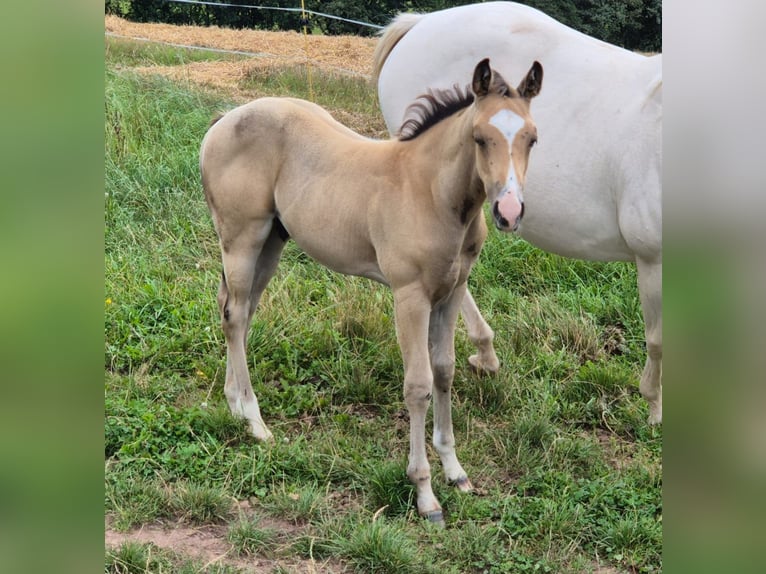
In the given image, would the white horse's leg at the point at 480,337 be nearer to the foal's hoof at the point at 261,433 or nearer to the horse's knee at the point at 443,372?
the horse's knee at the point at 443,372

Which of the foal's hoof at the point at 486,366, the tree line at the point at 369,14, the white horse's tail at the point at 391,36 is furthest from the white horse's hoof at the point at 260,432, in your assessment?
the tree line at the point at 369,14

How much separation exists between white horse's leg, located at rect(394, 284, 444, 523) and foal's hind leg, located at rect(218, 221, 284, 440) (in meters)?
0.92

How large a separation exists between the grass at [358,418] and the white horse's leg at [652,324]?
0.16 meters

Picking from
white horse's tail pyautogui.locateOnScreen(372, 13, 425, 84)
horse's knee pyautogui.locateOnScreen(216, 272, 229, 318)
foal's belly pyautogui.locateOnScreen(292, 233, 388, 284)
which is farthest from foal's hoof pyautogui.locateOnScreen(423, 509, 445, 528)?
white horse's tail pyautogui.locateOnScreen(372, 13, 425, 84)

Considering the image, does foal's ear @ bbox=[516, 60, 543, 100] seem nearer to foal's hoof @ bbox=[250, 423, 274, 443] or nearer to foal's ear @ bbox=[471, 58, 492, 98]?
foal's ear @ bbox=[471, 58, 492, 98]

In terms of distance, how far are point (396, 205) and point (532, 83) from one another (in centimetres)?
78

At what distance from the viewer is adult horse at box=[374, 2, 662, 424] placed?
3932 mm

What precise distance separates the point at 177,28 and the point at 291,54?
291cm

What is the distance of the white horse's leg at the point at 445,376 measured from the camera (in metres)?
3.74

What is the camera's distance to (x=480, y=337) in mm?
4531

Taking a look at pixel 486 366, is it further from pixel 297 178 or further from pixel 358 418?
pixel 297 178
